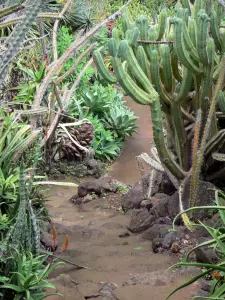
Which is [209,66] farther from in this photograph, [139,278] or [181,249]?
[139,278]

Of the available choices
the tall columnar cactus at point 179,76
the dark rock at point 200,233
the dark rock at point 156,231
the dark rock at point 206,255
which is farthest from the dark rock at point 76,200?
the dark rock at point 206,255

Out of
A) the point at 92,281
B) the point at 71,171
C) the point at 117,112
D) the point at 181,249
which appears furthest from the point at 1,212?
the point at 117,112

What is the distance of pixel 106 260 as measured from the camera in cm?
456

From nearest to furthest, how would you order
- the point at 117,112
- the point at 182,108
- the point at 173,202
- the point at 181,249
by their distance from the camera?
the point at 181,249 → the point at 173,202 → the point at 182,108 → the point at 117,112

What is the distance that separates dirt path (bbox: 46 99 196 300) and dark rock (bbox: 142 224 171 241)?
7 cm

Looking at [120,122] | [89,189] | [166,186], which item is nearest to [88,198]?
[89,189]

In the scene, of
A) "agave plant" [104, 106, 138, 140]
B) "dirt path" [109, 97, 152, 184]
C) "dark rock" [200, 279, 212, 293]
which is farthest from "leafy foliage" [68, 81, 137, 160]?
"dark rock" [200, 279, 212, 293]

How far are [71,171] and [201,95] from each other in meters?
3.65

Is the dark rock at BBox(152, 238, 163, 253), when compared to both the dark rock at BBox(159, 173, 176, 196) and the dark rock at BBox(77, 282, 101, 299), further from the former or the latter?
the dark rock at BBox(159, 173, 176, 196)

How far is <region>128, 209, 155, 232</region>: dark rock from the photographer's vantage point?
5.36 m

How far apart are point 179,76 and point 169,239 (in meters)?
1.82

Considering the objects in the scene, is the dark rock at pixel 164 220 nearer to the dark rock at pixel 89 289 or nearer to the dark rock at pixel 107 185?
the dark rock at pixel 89 289

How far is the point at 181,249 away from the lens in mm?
4633

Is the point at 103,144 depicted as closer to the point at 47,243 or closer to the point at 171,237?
the point at 171,237
